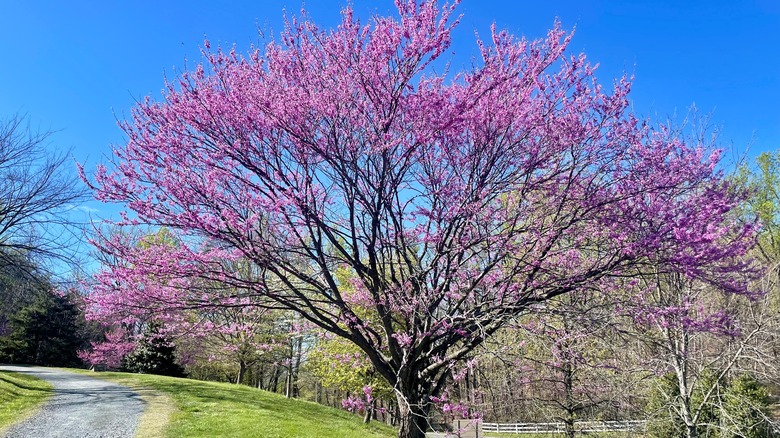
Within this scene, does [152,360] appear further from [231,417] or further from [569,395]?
[569,395]

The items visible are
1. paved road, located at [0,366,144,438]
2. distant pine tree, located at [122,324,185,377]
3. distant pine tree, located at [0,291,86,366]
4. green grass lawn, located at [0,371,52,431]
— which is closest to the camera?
paved road, located at [0,366,144,438]

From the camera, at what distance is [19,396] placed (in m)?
13.4

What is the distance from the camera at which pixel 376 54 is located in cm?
553

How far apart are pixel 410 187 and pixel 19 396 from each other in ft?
46.6

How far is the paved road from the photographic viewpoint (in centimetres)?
998

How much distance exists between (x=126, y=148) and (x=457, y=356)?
16.1 ft

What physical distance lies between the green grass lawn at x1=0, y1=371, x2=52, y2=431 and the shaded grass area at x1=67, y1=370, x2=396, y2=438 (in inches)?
107

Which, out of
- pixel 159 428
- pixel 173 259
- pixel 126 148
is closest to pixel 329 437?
pixel 159 428

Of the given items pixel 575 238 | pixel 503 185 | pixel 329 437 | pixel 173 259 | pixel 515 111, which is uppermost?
pixel 515 111

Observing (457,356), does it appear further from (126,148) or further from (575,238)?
(126,148)

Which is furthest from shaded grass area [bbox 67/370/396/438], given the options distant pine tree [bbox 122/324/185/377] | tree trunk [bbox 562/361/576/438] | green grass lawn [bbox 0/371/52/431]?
distant pine tree [bbox 122/324/185/377]

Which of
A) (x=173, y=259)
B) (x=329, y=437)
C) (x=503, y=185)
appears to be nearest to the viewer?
(x=173, y=259)

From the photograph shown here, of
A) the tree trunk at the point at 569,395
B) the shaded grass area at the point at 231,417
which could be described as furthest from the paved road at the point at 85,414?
the tree trunk at the point at 569,395

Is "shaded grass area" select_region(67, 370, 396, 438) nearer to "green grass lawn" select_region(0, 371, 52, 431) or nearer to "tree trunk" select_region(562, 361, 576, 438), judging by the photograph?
"green grass lawn" select_region(0, 371, 52, 431)
